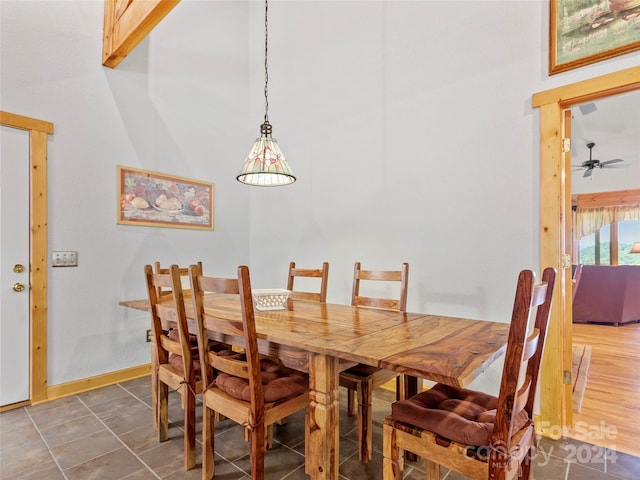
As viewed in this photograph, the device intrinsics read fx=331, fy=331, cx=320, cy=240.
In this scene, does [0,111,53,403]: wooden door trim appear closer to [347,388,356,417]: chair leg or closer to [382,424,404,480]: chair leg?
[347,388,356,417]: chair leg

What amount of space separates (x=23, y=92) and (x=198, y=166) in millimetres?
1416

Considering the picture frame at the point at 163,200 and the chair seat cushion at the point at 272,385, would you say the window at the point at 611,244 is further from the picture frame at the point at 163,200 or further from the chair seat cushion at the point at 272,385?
the chair seat cushion at the point at 272,385

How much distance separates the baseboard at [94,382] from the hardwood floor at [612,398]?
10.7 feet

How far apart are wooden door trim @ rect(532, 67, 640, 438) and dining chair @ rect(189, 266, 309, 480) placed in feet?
4.97

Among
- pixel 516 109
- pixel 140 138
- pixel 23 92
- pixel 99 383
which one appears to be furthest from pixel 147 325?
pixel 516 109

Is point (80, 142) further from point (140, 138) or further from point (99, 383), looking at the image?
point (99, 383)

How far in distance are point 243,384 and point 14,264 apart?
209 cm

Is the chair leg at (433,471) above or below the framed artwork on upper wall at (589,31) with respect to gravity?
below

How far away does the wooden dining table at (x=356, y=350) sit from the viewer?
1.03 meters

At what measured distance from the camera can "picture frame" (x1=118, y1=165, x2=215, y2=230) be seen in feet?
9.61

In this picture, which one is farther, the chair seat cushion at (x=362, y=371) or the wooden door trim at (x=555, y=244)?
the wooden door trim at (x=555, y=244)

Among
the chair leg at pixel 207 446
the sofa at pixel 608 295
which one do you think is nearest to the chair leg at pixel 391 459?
the chair leg at pixel 207 446

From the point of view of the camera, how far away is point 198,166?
3.48 meters

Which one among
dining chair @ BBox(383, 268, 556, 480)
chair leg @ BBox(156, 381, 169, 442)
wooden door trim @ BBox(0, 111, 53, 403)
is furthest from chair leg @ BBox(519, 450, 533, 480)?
wooden door trim @ BBox(0, 111, 53, 403)
